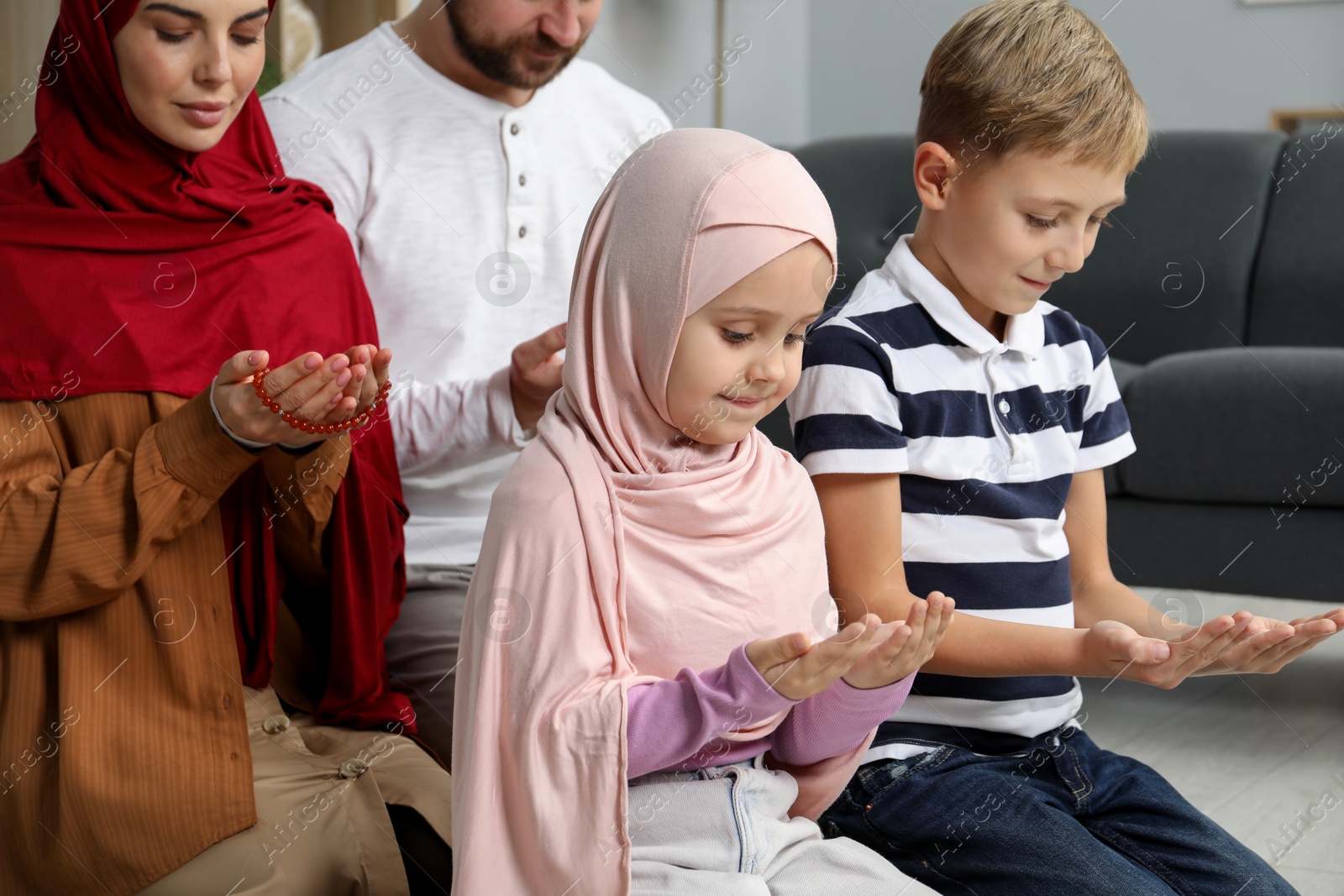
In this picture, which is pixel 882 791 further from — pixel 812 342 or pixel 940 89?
pixel 940 89

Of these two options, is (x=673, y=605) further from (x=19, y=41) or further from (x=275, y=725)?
(x=19, y=41)

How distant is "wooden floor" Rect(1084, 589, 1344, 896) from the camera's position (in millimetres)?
1813

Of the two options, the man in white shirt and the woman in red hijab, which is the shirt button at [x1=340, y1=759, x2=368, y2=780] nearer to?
the woman in red hijab

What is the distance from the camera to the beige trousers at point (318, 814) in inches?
46.6

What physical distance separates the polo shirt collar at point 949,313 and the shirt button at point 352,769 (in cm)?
74

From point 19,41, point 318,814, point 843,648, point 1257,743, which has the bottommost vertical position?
point 1257,743

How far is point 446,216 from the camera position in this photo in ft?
5.47

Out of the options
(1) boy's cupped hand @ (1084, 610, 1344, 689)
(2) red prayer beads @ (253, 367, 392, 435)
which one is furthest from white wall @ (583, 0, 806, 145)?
(1) boy's cupped hand @ (1084, 610, 1344, 689)

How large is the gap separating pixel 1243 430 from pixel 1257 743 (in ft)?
1.83

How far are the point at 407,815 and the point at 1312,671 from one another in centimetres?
204

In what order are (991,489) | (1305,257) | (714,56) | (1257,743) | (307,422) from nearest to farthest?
Answer: (307,422), (991,489), (1257,743), (1305,257), (714,56)

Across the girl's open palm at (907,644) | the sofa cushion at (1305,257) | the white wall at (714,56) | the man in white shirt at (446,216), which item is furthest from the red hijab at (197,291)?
the white wall at (714,56)

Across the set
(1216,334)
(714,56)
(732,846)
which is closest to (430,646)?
(732,846)

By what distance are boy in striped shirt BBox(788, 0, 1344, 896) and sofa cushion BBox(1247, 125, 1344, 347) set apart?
1766mm
